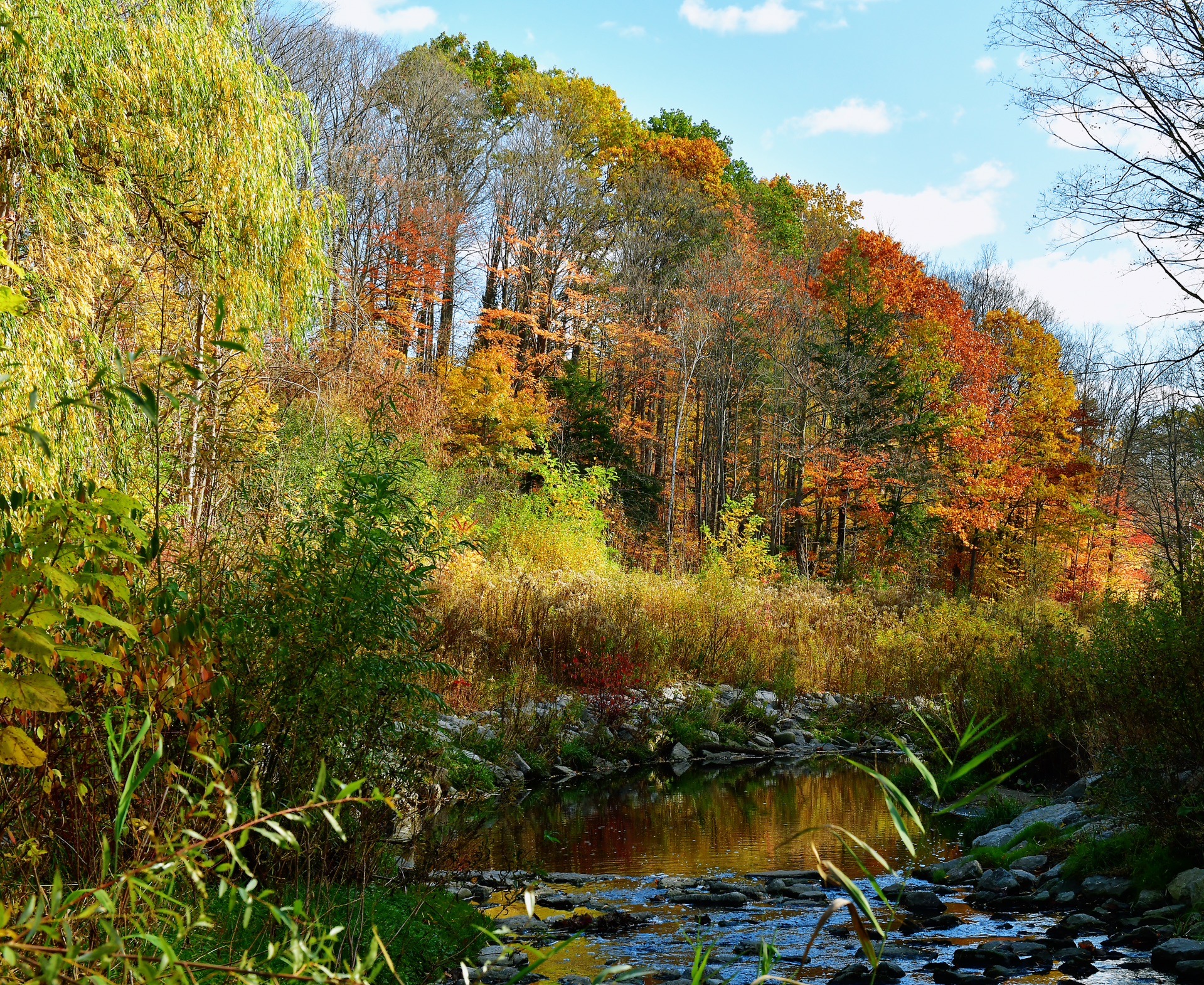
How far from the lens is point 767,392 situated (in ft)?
84.1

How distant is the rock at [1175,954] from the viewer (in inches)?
184

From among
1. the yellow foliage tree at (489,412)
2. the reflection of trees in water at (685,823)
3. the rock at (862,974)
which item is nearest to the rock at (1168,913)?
the rock at (862,974)

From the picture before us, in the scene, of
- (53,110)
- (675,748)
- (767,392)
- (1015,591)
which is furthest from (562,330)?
(53,110)

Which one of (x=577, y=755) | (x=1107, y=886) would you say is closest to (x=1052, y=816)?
(x=1107, y=886)

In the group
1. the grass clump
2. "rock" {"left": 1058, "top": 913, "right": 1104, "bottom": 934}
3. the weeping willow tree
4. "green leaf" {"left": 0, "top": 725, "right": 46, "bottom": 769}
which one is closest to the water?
"rock" {"left": 1058, "top": 913, "right": 1104, "bottom": 934}

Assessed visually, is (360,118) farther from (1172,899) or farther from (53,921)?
(53,921)

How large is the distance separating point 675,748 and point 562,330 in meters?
16.4

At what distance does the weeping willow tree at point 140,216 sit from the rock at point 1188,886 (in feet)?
18.6

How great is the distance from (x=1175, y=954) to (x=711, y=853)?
11.5 feet

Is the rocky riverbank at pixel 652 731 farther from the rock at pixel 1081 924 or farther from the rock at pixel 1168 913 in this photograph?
the rock at pixel 1168 913

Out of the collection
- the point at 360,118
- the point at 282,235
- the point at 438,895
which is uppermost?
the point at 360,118

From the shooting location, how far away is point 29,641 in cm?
170

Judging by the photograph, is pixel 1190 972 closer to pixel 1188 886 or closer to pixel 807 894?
pixel 1188 886

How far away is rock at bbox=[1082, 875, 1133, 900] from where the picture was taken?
589cm
